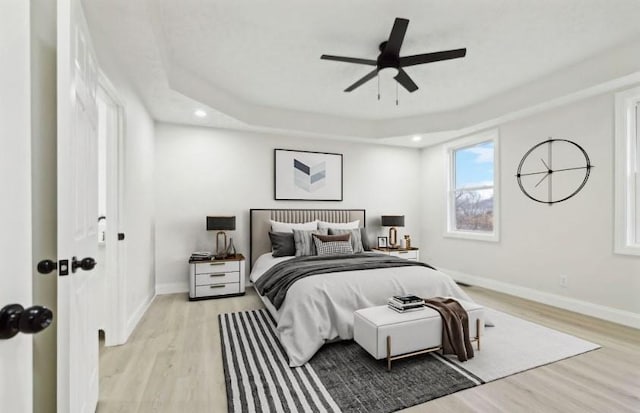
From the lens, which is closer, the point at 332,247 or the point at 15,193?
the point at 15,193

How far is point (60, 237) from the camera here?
3.67 feet

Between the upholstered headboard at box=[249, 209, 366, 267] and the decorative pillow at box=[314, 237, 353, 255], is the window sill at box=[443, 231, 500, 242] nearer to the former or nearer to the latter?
the upholstered headboard at box=[249, 209, 366, 267]

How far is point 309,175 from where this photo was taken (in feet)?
16.5

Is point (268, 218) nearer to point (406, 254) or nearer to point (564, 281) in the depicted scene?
point (406, 254)

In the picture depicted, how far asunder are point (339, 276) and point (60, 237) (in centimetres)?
213

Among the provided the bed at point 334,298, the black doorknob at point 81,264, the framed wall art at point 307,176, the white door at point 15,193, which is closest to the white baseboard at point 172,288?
the bed at point 334,298

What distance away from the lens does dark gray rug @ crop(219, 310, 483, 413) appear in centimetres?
182

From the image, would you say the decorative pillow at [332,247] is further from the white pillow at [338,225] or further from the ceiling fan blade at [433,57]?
the ceiling fan blade at [433,57]

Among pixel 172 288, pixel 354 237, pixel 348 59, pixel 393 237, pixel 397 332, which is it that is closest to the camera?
pixel 397 332

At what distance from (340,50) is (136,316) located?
331 centimetres

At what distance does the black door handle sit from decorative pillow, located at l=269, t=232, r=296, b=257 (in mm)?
3418

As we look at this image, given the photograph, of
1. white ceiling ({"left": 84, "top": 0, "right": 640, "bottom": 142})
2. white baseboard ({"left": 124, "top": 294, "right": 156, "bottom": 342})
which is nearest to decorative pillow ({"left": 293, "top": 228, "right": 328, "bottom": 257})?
white ceiling ({"left": 84, "top": 0, "right": 640, "bottom": 142})

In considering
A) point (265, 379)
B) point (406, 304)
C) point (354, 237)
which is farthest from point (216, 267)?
point (406, 304)

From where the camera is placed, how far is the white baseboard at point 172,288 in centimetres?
419
